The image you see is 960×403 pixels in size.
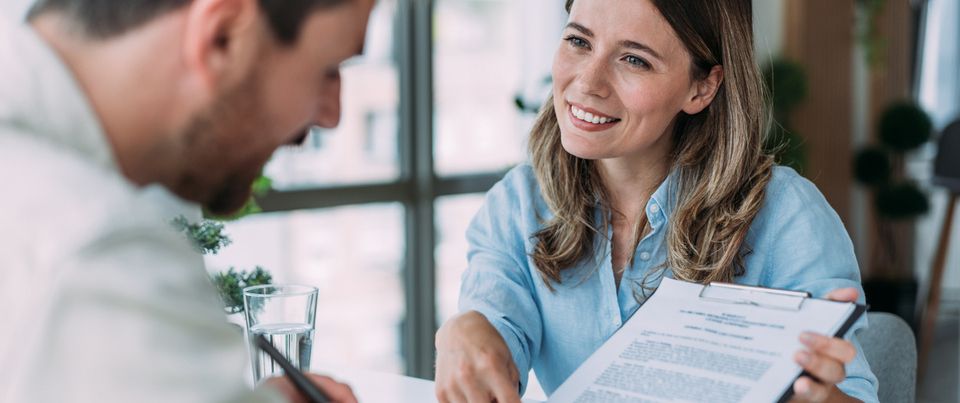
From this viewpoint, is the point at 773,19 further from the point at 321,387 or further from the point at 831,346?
the point at 321,387

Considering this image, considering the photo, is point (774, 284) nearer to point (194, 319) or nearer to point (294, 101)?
point (294, 101)

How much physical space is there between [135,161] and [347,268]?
12.1 ft

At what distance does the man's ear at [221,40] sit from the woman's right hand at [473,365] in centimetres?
71

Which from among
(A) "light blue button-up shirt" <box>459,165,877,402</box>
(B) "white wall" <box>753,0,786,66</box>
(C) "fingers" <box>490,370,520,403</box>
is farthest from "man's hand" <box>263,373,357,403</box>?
(B) "white wall" <box>753,0,786,66</box>

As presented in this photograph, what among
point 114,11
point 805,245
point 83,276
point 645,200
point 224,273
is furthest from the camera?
point 645,200

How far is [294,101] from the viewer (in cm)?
85

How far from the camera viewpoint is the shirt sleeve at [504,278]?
1.70 meters

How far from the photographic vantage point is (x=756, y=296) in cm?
123

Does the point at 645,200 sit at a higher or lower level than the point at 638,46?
lower

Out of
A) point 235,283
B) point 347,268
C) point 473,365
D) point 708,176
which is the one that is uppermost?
point 708,176

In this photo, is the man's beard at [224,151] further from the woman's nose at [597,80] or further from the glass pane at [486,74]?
the glass pane at [486,74]

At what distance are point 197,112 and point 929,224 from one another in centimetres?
572

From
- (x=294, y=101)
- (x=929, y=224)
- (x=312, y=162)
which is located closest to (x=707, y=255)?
(x=294, y=101)

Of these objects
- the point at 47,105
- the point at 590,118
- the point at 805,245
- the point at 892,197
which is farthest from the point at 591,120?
the point at 892,197
